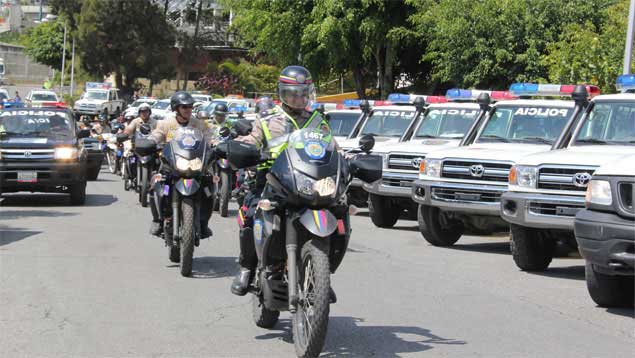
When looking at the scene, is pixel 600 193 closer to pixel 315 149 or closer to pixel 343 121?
pixel 315 149

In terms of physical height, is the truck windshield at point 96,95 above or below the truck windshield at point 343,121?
below

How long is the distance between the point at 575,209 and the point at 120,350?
5.86m

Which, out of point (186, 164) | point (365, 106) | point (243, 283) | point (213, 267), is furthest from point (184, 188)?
point (365, 106)

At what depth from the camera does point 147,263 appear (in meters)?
12.2

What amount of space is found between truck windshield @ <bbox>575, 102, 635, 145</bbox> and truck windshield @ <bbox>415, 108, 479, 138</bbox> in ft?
17.6

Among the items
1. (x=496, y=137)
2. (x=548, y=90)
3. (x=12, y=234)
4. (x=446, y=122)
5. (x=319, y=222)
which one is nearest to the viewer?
(x=319, y=222)

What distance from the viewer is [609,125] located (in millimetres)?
12477

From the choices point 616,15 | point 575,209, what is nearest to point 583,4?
point 616,15

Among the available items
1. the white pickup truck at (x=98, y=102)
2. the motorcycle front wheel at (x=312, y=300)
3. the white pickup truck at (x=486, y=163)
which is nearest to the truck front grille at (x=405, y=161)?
the white pickup truck at (x=486, y=163)

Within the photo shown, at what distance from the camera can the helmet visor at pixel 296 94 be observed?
312 inches

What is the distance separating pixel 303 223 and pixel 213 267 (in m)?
4.99

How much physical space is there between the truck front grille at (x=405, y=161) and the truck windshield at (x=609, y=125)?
Result: 4.44 m

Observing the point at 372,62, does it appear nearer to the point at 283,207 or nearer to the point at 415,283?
the point at 415,283

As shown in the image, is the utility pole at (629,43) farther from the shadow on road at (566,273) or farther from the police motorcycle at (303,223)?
the police motorcycle at (303,223)
